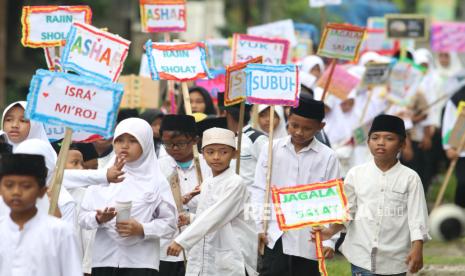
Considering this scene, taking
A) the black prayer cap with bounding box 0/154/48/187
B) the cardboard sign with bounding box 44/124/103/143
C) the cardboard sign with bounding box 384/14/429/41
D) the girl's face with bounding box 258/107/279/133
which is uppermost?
the cardboard sign with bounding box 384/14/429/41

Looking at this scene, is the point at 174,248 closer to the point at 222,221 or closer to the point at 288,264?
the point at 222,221

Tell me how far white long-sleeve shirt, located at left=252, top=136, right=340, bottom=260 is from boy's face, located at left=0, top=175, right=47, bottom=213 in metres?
2.92

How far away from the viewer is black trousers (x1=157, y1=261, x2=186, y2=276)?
33.1 feet

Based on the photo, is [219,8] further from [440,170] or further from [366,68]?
[366,68]

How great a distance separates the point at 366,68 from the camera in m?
15.5

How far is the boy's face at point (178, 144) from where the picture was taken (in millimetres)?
10070

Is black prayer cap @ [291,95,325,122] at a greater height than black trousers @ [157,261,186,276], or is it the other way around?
black prayer cap @ [291,95,325,122]

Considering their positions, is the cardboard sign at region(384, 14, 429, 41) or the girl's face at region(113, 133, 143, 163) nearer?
the girl's face at region(113, 133, 143, 163)

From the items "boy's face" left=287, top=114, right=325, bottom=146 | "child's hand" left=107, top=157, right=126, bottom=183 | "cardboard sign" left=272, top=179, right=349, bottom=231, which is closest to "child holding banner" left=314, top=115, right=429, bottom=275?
"cardboard sign" left=272, top=179, right=349, bottom=231

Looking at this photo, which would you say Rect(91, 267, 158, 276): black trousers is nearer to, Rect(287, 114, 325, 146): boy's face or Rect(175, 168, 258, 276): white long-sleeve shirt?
Rect(175, 168, 258, 276): white long-sleeve shirt

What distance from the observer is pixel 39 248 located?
285 inches

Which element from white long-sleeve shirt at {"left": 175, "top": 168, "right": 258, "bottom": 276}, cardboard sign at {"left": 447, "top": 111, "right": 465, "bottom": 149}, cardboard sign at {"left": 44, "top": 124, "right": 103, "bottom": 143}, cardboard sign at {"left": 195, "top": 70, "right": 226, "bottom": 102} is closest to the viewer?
white long-sleeve shirt at {"left": 175, "top": 168, "right": 258, "bottom": 276}

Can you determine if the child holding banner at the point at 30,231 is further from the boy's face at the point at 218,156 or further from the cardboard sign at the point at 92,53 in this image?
the boy's face at the point at 218,156

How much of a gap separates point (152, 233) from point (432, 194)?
11149 mm
